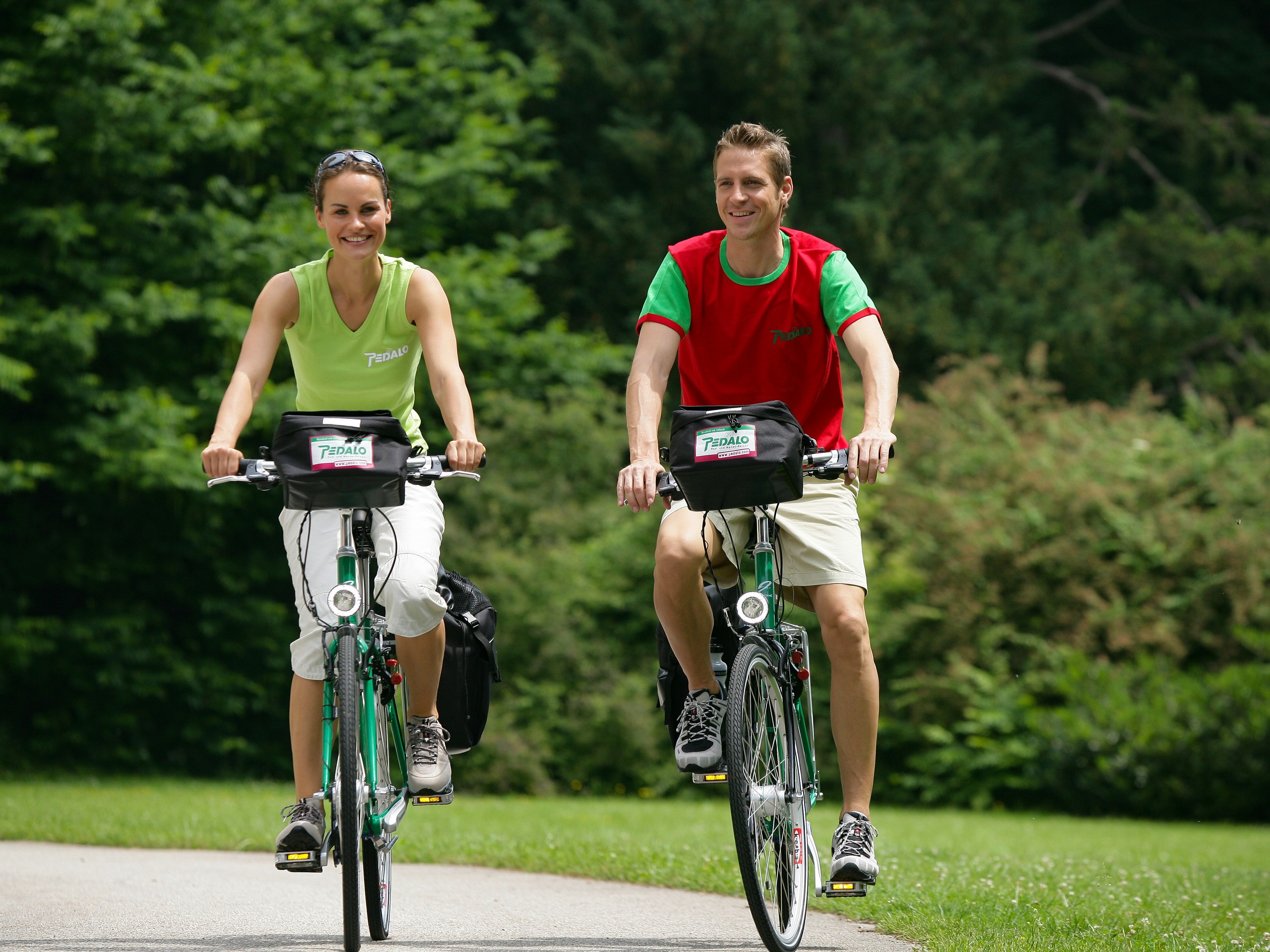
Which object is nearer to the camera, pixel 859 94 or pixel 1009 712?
pixel 1009 712

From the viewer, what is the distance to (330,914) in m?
5.75

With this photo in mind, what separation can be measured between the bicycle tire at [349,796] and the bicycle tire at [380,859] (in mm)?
214

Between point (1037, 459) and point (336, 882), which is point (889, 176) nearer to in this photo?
point (1037, 459)

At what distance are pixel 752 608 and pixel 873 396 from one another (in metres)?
0.78

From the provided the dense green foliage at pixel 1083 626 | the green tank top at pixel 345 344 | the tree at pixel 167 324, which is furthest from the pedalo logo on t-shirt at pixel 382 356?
the dense green foliage at pixel 1083 626

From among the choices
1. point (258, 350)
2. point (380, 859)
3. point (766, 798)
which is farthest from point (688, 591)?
point (258, 350)

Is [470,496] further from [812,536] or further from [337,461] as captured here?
[337,461]

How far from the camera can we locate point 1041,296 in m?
24.8

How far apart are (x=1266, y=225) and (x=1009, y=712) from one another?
54.5 ft

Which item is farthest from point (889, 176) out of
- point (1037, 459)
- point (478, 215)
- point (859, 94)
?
point (1037, 459)

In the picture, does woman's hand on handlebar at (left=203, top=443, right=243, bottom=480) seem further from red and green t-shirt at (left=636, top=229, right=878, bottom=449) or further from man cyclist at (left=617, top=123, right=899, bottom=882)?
red and green t-shirt at (left=636, top=229, right=878, bottom=449)

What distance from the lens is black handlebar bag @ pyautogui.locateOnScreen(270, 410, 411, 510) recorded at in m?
4.75

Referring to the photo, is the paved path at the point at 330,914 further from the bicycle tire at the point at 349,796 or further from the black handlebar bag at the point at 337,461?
the black handlebar bag at the point at 337,461

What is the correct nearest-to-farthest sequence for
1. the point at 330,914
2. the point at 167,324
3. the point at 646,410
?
the point at 646,410
the point at 330,914
the point at 167,324
